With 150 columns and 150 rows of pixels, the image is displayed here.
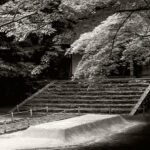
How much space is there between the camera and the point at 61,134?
583 inches

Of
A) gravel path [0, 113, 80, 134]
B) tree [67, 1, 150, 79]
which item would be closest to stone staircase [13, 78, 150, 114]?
gravel path [0, 113, 80, 134]

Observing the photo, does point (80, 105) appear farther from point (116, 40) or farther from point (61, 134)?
point (116, 40)

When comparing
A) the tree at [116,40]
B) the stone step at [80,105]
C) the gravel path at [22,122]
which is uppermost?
the tree at [116,40]

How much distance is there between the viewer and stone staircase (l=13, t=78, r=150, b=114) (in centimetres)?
2252

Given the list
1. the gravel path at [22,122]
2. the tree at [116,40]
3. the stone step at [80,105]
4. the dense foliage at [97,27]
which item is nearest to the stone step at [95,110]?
the stone step at [80,105]

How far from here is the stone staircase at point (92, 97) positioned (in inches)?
886

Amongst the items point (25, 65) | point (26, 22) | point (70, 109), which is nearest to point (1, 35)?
point (25, 65)

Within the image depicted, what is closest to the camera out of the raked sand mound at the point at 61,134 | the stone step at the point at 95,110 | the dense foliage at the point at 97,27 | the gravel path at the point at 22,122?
the dense foliage at the point at 97,27

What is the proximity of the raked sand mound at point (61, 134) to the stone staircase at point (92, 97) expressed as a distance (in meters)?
4.99

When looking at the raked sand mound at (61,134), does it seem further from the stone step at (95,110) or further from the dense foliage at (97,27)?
the stone step at (95,110)

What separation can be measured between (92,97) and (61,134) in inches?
384

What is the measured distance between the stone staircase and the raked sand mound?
4987 millimetres

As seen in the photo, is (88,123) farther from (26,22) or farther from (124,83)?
(124,83)

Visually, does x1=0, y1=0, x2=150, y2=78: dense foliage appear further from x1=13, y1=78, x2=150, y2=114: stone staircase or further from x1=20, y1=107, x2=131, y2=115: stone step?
x1=13, y1=78, x2=150, y2=114: stone staircase
